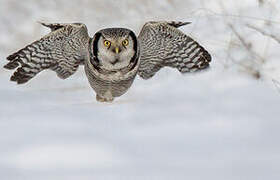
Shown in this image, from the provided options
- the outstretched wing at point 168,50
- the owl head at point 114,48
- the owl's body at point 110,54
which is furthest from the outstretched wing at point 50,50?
the outstretched wing at point 168,50

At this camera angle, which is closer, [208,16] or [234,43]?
[234,43]

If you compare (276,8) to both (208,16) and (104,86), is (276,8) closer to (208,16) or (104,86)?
(208,16)

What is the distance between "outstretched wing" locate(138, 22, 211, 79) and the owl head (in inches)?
7.1

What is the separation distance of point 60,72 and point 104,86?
0.25 meters

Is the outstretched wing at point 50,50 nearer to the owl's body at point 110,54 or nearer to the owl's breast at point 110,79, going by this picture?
the owl's body at point 110,54

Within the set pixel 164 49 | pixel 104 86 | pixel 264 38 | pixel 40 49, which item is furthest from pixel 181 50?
pixel 264 38

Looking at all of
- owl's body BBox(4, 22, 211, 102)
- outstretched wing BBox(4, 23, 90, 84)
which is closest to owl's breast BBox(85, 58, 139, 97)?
owl's body BBox(4, 22, 211, 102)

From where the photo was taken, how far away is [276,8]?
19.1ft

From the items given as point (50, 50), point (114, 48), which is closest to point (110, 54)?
point (114, 48)

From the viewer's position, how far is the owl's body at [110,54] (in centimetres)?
396

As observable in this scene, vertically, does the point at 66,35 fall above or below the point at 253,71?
above

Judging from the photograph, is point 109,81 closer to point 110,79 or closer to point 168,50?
point 110,79

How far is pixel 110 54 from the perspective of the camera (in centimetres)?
394

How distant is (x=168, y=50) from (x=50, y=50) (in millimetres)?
646
